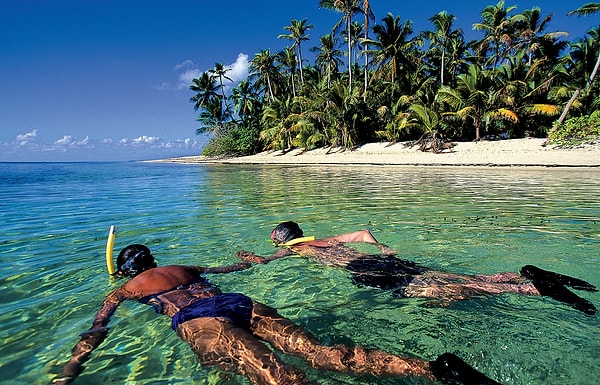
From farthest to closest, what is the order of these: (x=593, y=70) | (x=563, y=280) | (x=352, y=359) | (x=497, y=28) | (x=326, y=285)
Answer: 1. (x=497, y=28)
2. (x=593, y=70)
3. (x=326, y=285)
4. (x=563, y=280)
5. (x=352, y=359)

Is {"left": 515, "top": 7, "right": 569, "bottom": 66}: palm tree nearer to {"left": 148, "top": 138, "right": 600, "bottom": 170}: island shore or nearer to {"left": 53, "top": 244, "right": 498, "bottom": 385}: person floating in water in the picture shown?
{"left": 148, "top": 138, "right": 600, "bottom": 170}: island shore

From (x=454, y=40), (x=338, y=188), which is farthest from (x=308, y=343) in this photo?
(x=454, y=40)

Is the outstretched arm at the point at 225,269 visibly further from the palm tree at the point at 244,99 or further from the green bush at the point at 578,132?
the palm tree at the point at 244,99

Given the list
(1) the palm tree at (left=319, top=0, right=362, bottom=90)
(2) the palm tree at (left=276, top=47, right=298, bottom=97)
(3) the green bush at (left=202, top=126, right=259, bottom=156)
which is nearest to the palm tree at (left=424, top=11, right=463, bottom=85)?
(1) the palm tree at (left=319, top=0, right=362, bottom=90)

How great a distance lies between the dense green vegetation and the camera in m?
26.5

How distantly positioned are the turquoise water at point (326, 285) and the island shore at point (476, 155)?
13.0 meters

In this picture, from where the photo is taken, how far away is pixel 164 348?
303 cm

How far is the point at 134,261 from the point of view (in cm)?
392

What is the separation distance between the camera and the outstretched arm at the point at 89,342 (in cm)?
264

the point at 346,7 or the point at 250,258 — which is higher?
the point at 346,7

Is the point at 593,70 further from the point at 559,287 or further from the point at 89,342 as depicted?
the point at 89,342

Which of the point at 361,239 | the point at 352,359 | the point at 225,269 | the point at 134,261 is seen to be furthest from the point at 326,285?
the point at 134,261

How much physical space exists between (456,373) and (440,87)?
33531mm

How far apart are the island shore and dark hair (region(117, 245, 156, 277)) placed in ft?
72.9
